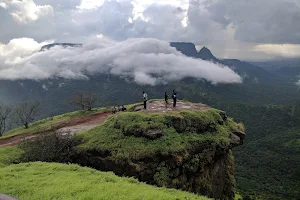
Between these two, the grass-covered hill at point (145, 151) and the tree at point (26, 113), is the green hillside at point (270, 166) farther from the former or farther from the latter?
the grass-covered hill at point (145, 151)

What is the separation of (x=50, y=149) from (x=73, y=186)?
32.8 ft

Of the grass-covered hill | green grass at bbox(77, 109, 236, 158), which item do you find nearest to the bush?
the grass-covered hill

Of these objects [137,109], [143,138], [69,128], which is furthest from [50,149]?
[137,109]

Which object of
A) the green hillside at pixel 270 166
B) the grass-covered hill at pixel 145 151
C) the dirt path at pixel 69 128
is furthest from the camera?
the green hillside at pixel 270 166

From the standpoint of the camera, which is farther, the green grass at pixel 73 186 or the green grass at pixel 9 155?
the green grass at pixel 9 155

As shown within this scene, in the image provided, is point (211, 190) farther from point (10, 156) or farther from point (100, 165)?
point (10, 156)

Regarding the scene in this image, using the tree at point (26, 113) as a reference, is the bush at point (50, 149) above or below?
above

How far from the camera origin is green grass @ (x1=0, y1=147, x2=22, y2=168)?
22.5 metres

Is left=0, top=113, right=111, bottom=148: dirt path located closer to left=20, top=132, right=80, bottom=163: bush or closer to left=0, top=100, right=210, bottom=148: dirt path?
left=0, top=100, right=210, bottom=148: dirt path

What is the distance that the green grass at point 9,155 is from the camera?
22469 mm

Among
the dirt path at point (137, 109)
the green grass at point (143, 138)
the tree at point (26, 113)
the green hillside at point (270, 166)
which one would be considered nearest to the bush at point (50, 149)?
the green grass at point (143, 138)

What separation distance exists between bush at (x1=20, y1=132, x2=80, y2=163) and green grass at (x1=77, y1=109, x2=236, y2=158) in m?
1.05

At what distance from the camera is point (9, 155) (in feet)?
78.3

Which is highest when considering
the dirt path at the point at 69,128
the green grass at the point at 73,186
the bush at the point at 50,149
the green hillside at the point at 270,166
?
the green grass at the point at 73,186
